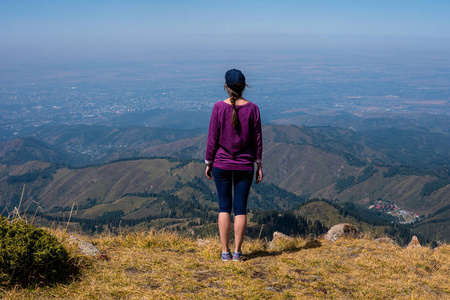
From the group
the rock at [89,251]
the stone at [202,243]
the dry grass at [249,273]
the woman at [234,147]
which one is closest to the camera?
the dry grass at [249,273]

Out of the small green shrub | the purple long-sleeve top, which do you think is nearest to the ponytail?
the purple long-sleeve top

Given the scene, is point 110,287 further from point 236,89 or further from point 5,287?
point 236,89

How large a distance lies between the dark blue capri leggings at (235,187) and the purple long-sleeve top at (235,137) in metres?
0.17

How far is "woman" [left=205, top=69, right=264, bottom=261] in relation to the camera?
745cm

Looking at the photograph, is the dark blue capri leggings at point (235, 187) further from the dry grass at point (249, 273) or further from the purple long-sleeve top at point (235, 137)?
the dry grass at point (249, 273)

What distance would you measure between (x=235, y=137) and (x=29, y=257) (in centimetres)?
458

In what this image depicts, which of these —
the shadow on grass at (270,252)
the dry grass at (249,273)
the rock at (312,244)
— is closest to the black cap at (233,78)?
the dry grass at (249,273)

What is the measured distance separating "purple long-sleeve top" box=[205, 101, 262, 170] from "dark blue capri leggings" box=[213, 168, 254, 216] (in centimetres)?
17

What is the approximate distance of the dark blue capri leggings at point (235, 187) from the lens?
7656mm

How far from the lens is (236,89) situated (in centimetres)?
743

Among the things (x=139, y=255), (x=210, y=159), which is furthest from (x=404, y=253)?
(x=139, y=255)

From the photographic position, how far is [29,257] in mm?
6082

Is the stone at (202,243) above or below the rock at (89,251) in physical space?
below

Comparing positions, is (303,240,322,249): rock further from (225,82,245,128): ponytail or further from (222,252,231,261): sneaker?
(225,82,245,128): ponytail
